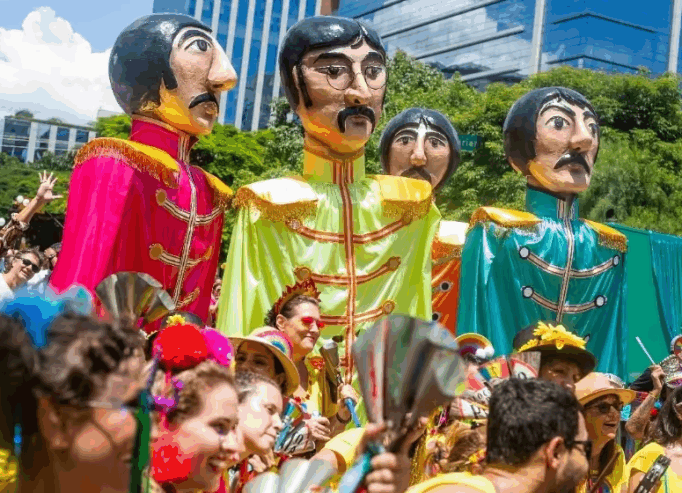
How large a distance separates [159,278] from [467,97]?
21254 millimetres

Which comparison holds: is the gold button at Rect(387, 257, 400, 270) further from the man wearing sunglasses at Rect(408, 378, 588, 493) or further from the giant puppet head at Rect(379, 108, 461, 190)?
the man wearing sunglasses at Rect(408, 378, 588, 493)

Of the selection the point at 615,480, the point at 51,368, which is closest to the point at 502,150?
the point at 615,480

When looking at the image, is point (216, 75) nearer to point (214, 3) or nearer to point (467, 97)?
point (467, 97)

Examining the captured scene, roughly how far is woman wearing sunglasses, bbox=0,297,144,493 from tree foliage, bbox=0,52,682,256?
1652cm

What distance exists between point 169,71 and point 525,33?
4650cm

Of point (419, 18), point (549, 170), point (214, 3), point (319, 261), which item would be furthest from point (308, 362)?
point (214, 3)

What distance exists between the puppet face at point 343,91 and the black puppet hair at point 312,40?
3 centimetres

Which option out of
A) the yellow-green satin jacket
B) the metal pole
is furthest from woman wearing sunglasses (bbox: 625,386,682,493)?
the metal pole

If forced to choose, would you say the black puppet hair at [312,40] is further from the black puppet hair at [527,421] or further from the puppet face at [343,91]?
the black puppet hair at [527,421]

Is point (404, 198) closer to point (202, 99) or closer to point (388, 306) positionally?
point (388, 306)

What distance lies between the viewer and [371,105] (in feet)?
20.5

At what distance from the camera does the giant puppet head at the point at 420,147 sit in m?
7.72

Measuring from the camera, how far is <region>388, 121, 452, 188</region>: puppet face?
7.71 metres

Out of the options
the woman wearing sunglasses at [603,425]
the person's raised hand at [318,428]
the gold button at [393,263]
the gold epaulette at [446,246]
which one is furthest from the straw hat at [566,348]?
the gold epaulette at [446,246]
